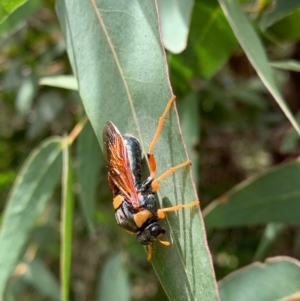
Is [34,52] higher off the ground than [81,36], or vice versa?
[34,52]

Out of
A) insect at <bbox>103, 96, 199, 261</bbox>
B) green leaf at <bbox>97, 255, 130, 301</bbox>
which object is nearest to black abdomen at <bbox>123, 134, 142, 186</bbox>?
insect at <bbox>103, 96, 199, 261</bbox>

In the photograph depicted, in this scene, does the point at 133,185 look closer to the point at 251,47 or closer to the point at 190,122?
the point at 251,47

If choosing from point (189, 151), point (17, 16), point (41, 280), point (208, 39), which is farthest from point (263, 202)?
point (41, 280)

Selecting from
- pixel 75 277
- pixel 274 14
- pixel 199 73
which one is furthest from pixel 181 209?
pixel 75 277

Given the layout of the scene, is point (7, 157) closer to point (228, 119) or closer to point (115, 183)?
point (228, 119)

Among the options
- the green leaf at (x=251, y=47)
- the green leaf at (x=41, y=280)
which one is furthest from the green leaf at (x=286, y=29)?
the green leaf at (x=41, y=280)
